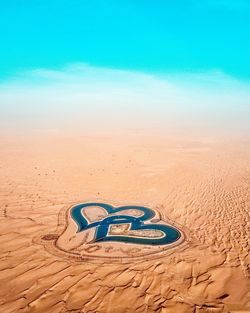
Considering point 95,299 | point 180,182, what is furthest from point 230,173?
point 95,299

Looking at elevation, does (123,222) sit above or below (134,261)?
above

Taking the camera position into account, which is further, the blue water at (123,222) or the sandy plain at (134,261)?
the blue water at (123,222)

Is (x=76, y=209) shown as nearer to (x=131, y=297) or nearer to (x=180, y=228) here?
(x=180, y=228)

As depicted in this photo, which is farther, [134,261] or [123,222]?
[123,222]

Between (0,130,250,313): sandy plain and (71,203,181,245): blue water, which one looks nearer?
(0,130,250,313): sandy plain
